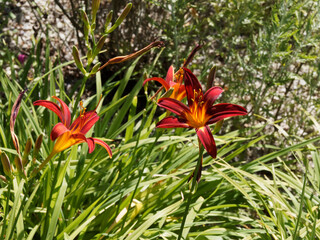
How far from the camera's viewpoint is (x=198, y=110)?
4.33 feet

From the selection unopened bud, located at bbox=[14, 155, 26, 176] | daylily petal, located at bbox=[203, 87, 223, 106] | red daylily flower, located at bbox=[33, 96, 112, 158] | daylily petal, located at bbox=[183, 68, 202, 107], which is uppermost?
daylily petal, located at bbox=[183, 68, 202, 107]

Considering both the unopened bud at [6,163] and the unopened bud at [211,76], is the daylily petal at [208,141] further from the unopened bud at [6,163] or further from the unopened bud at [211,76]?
the unopened bud at [6,163]

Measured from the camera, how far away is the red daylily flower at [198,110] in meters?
1.21

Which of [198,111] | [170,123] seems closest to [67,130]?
[170,123]

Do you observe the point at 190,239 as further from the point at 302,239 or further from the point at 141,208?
the point at 302,239

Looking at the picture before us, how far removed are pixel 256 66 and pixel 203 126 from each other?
1403 mm

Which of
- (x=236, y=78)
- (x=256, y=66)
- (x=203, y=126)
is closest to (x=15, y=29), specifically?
(x=236, y=78)

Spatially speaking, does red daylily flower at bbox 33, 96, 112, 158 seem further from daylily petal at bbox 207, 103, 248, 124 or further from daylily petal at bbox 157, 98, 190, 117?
daylily petal at bbox 207, 103, 248, 124

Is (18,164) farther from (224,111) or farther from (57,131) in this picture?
(224,111)

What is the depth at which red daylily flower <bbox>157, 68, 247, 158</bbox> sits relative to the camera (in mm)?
1214

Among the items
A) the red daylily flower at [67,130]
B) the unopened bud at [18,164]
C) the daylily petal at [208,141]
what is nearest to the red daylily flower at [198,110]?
the daylily petal at [208,141]

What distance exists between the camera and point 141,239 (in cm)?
179

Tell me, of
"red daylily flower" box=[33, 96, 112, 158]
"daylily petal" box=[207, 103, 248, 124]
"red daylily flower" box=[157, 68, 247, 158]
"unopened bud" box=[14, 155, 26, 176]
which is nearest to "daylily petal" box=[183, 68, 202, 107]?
"red daylily flower" box=[157, 68, 247, 158]

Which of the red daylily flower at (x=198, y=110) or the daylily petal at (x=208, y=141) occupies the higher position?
the red daylily flower at (x=198, y=110)
